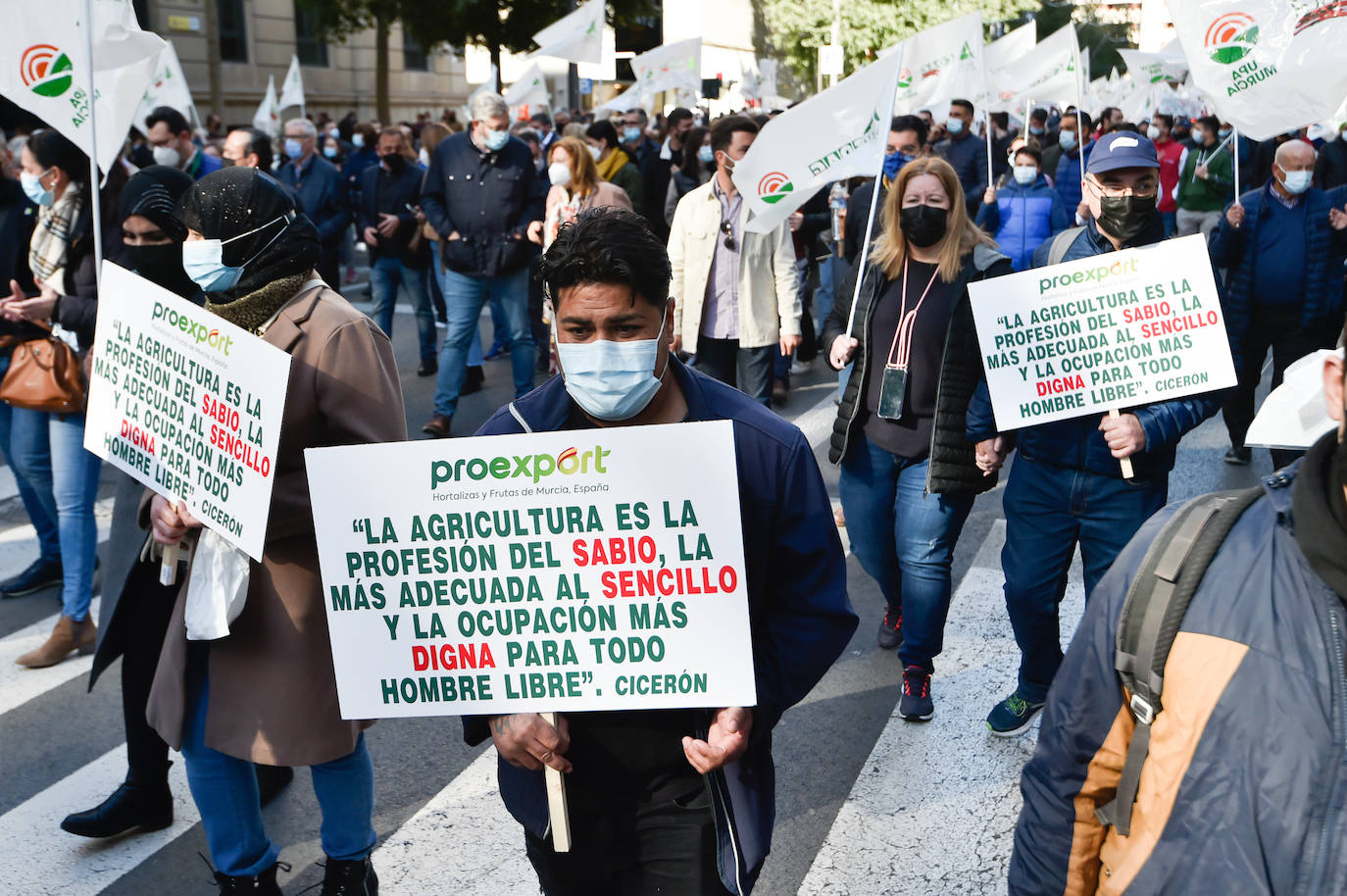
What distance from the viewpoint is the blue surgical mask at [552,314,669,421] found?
7.90 ft

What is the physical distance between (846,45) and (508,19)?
2016 cm

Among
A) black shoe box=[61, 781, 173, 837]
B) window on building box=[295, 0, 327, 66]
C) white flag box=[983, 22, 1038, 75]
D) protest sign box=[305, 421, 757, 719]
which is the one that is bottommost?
black shoe box=[61, 781, 173, 837]

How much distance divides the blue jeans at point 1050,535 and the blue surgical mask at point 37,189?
3808 mm

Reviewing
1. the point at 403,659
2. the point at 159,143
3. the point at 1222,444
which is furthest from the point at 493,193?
the point at 403,659

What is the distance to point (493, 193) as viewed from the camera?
354 inches

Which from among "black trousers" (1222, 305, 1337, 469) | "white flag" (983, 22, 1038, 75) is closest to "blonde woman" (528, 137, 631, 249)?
"black trousers" (1222, 305, 1337, 469)

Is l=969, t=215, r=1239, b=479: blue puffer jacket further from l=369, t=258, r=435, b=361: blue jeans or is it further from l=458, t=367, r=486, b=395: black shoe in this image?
l=369, t=258, r=435, b=361: blue jeans

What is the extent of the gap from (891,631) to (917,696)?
712mm

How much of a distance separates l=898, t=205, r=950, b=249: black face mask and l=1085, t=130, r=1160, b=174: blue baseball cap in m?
0.51

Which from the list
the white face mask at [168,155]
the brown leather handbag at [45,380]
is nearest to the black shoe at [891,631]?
the brown leather handbag at [45,380]

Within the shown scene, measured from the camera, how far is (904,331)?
4590mm

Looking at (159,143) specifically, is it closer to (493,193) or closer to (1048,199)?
(493,193)

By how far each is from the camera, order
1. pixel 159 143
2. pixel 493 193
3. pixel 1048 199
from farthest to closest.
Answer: pixel 1048 199, pixel 493 193, pixel 159 143

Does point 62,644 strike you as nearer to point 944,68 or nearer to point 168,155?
point 168,155
